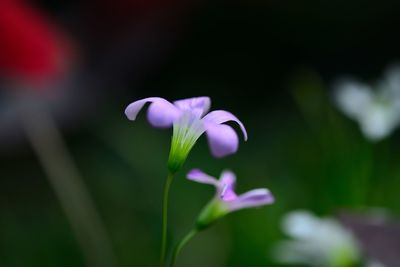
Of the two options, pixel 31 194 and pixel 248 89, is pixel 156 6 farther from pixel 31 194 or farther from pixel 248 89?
pixel 31 194

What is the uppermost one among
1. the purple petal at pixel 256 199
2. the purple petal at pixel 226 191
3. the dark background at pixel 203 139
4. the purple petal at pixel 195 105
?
the purple petal at pixel 195 105

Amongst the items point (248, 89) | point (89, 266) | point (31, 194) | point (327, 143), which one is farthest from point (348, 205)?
point (248, 89)

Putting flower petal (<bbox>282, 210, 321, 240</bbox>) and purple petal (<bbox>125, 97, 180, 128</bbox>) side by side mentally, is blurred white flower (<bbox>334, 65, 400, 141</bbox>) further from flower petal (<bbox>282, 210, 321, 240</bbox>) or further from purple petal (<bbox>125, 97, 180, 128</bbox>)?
purple petal (<bbox>125, 97, 180, 128</bbox>)

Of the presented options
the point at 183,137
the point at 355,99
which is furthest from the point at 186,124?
the point at 355,99

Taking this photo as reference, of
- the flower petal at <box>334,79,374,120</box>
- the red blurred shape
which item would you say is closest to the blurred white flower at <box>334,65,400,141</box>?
the flower petal at <box>334,79,374,120</box>

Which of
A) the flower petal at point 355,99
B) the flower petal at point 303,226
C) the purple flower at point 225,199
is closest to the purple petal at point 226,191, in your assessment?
the purple flower at point 225,199

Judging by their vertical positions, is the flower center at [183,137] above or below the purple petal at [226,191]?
above

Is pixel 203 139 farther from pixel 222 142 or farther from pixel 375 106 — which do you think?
pixel 222 142

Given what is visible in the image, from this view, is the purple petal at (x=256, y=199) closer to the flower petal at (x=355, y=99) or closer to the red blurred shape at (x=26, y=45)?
the flower petal at (x=355, y=99)

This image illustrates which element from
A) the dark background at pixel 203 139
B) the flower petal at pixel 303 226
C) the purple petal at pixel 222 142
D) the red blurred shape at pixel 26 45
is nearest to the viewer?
the purple petal at pixel 222 142
